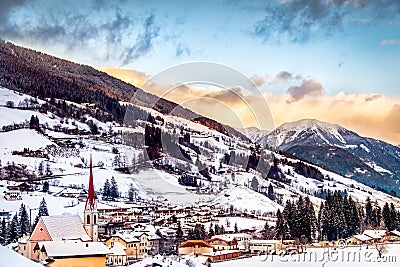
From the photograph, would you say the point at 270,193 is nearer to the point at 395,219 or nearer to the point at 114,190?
the point at 395,219

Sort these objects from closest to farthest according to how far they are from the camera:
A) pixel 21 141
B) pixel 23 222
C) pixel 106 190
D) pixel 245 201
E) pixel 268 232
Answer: pixel 23 222 → pixel 268 232 → pixel 106 190 → pixel 245 201 → pixel 21 141

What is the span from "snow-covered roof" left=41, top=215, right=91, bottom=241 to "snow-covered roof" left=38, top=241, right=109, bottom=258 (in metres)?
0.88

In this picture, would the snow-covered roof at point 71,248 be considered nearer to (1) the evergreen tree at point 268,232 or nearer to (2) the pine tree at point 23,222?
(2) the pine tree at point 23,222

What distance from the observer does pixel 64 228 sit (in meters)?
14.0

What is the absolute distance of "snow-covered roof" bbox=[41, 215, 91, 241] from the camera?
13.6m

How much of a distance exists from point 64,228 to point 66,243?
172 centimetres

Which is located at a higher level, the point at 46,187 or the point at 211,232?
the point at 46,187

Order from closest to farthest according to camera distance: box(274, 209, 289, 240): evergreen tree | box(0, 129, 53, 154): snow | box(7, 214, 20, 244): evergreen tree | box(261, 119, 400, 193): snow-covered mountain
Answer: box(7, 214, 20, 244): evergreen tree → box(274, 209, 289, 240): evergreen tree → box(0, 129, 53, 154): snow → box(261, 119, 400, 193): snow-covered mountain

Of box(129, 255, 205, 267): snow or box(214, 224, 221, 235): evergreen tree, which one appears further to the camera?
box(214, 224, 221, 235): evergreen tree

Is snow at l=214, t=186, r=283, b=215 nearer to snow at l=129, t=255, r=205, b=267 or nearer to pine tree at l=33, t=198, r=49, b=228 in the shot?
pine tree at l=33, t=198, r=49, b=228

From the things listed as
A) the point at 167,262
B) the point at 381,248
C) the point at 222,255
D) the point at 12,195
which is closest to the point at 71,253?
the point at 167,262

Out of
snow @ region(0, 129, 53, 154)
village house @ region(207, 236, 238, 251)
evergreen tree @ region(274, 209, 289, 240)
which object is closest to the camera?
village house @ region(207, 236, 238, 251)

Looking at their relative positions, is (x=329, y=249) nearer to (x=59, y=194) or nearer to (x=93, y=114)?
(x=59, y=194)

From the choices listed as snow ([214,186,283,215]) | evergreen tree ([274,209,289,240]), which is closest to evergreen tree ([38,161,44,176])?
snow ([214,186,283,215])
